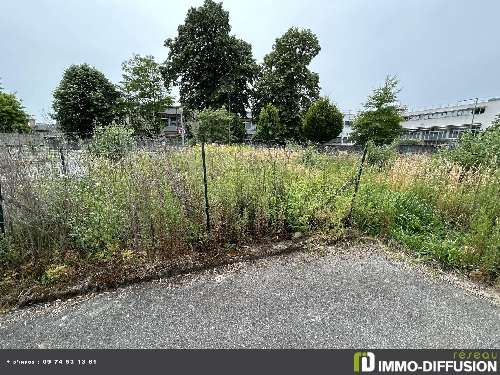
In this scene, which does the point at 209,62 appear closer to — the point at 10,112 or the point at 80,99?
the point at 80,99

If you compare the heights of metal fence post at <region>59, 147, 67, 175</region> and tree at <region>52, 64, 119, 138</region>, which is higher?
tree at <region>52, 64, 119, 138</region>

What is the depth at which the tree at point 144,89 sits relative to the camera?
88.4ft

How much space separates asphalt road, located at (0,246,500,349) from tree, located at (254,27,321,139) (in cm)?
2334

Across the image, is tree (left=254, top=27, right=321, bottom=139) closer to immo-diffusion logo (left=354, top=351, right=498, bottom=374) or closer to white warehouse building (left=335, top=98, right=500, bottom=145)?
white warehouse building (left=335, top=98, right=500, bottom=145)

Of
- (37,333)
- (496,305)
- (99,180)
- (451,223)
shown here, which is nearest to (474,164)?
(451,223)

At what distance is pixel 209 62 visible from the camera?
87.9 feet

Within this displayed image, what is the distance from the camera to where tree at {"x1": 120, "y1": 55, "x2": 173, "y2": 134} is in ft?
88.4

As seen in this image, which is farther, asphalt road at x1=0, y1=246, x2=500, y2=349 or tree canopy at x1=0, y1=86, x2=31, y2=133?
tree canopy at x1=0, y1=86, x2=31, y2=133

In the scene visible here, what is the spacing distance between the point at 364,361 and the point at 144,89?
3063 cm

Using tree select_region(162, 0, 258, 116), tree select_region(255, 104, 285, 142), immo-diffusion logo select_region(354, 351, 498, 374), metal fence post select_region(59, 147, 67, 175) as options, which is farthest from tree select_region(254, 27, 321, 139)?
immo-diffusion logo select_region(354, 351, 498, 374)

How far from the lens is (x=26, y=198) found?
307 cm

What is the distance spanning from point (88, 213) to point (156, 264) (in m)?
1.10

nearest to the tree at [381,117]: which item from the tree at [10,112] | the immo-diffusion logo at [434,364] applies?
the immo-diffusion logo at [434,364]

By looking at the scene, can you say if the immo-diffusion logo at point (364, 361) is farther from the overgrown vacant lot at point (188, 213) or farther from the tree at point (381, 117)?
the tree at point (381, 117)
